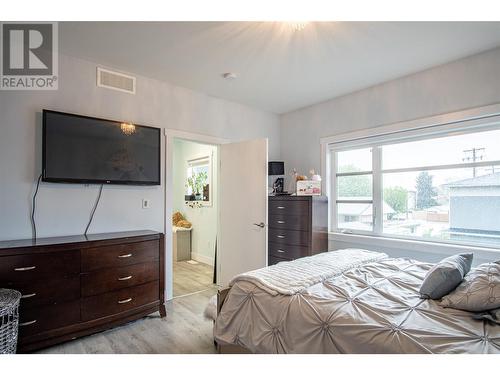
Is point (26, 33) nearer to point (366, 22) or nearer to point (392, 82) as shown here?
point (366, 22)

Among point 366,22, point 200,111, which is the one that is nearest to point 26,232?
point 200,111

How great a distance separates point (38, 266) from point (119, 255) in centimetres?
A: 59

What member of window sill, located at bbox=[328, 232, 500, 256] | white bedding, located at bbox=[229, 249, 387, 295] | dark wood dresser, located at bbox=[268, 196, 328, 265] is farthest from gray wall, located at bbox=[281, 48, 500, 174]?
white bedding, located at bbox=[229, 249, 387, 295]

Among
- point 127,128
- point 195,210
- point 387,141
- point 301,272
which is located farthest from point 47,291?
point 387,141

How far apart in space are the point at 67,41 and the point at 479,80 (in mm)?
3785

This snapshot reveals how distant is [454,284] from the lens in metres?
1.52

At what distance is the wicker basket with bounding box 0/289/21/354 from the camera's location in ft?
5.70

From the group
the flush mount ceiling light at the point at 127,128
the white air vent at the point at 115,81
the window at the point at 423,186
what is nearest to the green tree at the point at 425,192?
the window at the point at 423,186

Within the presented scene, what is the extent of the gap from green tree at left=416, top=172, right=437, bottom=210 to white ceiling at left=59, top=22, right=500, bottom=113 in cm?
117

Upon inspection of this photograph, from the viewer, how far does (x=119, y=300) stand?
246cm

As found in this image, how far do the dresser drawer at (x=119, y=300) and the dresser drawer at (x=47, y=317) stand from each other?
8cm

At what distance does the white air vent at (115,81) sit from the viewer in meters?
2.80

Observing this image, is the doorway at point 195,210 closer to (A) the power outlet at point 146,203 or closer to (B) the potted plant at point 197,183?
(B) the potted plant at point 197,183
